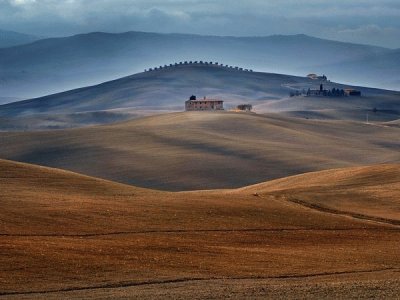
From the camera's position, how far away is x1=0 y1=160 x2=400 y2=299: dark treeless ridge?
32.5 meters

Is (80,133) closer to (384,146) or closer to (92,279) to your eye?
(384,146)

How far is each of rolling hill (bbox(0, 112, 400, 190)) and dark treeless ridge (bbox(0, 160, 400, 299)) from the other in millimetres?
36104

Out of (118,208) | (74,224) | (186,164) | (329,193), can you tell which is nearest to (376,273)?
(74,224)

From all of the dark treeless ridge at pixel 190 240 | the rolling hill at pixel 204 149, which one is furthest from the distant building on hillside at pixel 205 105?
the dark treeless ridge at pixel 190 240

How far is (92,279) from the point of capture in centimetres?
3347

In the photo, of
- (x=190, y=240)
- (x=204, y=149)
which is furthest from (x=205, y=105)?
(x=190, y=240)

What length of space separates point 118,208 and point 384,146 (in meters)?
87.2

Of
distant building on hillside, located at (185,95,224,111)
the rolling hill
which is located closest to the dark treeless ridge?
the rolling hill

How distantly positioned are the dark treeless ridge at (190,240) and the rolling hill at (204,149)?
36.1 metres

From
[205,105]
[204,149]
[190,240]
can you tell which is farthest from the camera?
[205,105]

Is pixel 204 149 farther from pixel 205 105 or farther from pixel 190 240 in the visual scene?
pixel 190 240

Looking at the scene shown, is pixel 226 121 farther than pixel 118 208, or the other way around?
pixel 226 121

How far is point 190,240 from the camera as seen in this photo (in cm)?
4425

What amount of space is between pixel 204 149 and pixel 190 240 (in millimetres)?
75267
